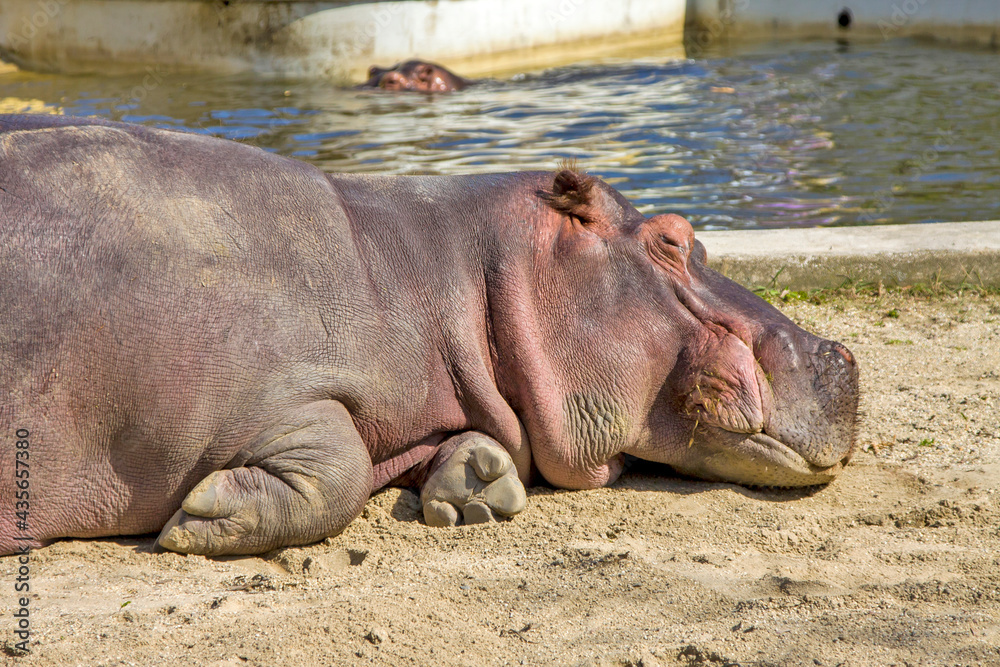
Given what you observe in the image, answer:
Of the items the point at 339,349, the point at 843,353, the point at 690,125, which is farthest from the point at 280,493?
the point at 690,125

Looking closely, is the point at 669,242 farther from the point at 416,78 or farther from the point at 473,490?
the point at 416,78

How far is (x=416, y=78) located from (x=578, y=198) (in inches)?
375

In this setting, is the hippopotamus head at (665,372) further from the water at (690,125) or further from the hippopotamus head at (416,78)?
the hippopotamus head at (416,78)

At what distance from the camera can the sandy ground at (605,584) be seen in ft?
7.71

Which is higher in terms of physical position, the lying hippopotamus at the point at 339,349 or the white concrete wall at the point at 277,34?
the white concrete wall at the point at 277,34

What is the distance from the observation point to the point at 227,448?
9.75ft

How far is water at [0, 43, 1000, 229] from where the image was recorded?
7.64m

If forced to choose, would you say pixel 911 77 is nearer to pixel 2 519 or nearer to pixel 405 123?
pixel 405 123

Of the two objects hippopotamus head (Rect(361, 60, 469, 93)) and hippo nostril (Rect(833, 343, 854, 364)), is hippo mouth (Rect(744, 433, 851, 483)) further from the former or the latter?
hippopotamus head (Rect(361, 60, 469, 93))

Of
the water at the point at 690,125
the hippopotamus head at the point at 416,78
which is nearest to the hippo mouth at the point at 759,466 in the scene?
the water at the point at 690,125

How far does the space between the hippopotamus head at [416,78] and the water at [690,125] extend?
11.9 inches

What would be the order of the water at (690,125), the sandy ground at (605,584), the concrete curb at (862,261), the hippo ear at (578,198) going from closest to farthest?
the sandy ground at (605,584) < the hippo ear at (578,198) < the concrete curb at (862,261) < the water at (690,125)

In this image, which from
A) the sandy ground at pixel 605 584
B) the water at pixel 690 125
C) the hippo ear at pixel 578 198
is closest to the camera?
the sandy ground at pixel 605 584

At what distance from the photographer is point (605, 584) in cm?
272
